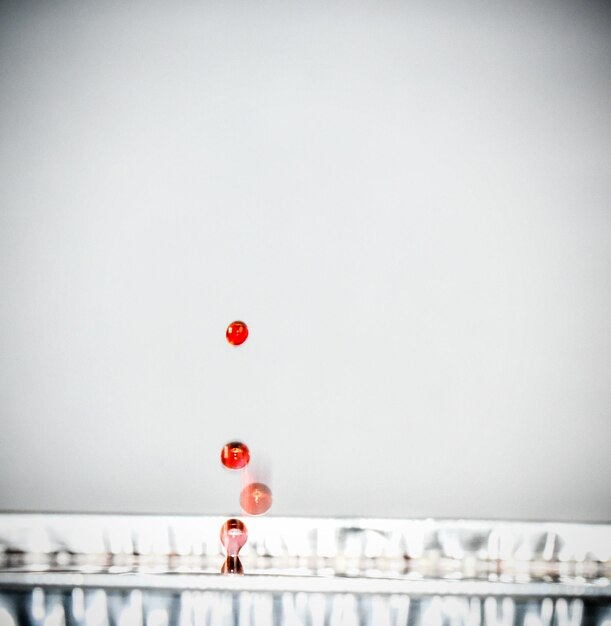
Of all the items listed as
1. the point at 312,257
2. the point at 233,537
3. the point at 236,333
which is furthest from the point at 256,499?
the point at 312,257

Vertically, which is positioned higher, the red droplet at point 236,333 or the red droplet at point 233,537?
the red droplet at point 236,333

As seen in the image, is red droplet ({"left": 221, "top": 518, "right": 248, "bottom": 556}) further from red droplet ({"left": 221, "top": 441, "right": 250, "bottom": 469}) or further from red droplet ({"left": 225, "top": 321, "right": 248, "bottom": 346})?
red droplet ({"left": 225, "top": 321, "right": 248, "bottom": 346})

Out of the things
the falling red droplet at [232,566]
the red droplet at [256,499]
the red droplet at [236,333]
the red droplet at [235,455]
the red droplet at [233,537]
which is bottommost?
the falling red droplet at [232,566]

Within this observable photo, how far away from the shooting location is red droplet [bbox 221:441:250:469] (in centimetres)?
62

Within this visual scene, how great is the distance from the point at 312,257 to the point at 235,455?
11.4 inches

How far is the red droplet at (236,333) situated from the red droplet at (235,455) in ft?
0.45

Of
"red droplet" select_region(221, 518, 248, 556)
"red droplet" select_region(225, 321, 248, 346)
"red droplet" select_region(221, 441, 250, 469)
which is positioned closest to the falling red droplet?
"red droplet" select_region(221, 518, 248, 556)

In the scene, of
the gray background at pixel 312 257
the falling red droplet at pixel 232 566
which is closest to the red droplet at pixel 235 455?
the gray background at pixel 312 257

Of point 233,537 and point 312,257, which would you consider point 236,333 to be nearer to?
point 312,257

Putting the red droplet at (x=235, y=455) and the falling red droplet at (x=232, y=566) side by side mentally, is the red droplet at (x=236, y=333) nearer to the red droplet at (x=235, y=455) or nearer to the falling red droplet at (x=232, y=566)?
the red droplet at (x=235, y=455)

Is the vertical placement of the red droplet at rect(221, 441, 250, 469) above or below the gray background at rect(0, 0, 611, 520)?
below

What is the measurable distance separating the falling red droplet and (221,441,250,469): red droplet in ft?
0.38

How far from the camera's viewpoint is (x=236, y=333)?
2.03ft

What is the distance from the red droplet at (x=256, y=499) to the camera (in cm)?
63
